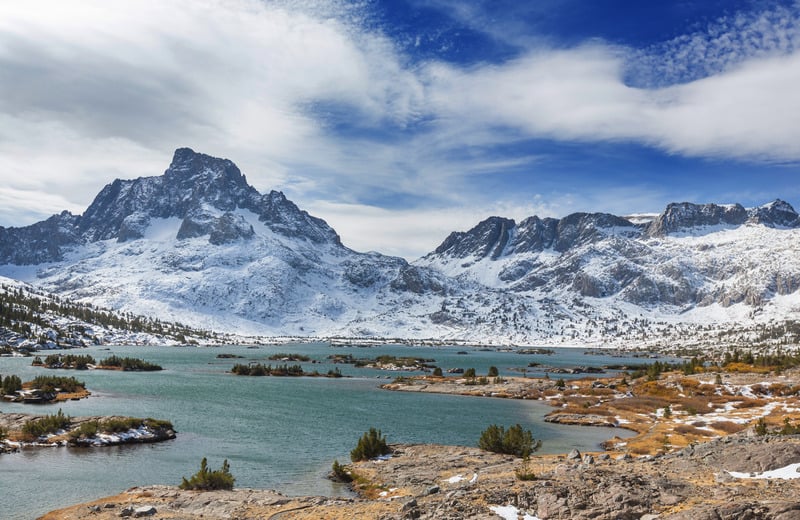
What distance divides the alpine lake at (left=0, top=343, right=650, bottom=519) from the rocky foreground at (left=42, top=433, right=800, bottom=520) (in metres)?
4.34

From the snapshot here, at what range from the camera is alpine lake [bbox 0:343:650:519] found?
118ft

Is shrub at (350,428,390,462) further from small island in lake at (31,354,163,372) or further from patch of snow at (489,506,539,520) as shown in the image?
small island in lake at (31,354,163,372)

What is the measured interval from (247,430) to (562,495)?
41284 mm

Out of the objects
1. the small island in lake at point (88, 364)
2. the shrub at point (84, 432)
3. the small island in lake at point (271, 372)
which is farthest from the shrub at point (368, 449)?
the small island in lake at point (88, 364)

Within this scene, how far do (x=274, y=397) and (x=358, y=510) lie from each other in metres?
63.4

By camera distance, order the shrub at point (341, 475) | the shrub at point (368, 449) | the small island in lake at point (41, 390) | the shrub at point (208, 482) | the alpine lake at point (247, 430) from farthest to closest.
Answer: the small island in lake at point (41, 390)
the shrub at point (368, 449)
the shrub at point (341, 475)
the alpine lake at point (247, 430)
the shrub at point (208, 482)

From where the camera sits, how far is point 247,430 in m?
56.4

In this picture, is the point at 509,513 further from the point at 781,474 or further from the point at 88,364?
the point at 88,364

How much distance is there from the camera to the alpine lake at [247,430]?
35.8 meters

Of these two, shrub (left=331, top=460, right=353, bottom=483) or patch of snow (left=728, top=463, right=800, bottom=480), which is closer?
patch of snow (left=728, top=463, right=800, bottom=480)

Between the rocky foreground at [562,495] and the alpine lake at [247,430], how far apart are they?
4343mm

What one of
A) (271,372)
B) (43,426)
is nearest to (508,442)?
(43,426)

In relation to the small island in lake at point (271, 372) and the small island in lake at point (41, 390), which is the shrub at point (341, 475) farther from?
the small island in lake at point (271, 372)

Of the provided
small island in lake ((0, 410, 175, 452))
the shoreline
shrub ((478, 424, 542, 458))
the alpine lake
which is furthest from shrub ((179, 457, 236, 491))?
the shoreline
